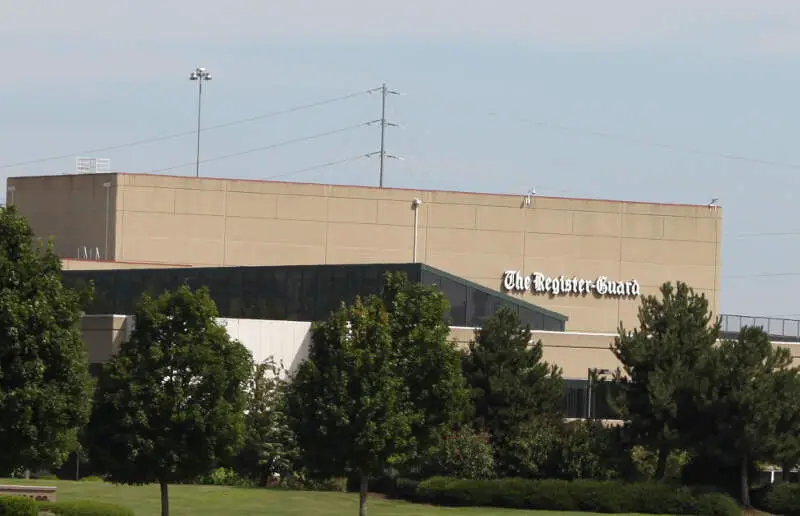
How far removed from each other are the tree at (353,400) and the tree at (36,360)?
988 cm

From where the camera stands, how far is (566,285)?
89312mm

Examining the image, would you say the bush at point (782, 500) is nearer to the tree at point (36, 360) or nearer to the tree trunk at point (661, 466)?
the tree trunk at point (661, 466)

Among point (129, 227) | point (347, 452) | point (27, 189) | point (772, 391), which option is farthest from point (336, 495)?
point (27, 189)

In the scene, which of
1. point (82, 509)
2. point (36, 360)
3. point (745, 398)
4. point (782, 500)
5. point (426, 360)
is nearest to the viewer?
point (36, 360)

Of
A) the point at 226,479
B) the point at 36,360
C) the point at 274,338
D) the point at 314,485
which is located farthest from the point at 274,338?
the point at 36,360

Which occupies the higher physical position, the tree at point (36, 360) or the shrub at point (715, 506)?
the tree at point (36, 360)

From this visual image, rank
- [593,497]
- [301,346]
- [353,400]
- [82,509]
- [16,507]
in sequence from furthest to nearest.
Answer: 1. [301,346]
2. [593,497]
3. [353,400]
4. [82,509]
5. [16,507]

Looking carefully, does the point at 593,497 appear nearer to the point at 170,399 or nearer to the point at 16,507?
the point at 170,399

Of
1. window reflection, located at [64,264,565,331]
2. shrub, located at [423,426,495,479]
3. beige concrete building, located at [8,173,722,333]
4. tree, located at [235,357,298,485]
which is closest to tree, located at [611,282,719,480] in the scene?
shrub, located at [423,426,495,479]

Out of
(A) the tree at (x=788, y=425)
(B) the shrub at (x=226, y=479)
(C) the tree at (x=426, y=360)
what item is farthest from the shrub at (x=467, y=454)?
(A) the tree at (x=788, y=425)

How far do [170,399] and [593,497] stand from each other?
1897 centimetres

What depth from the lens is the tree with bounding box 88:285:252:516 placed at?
3953 centimetres

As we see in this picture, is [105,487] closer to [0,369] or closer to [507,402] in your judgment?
[507,402]

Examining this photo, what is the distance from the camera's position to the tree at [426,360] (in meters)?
44.9
